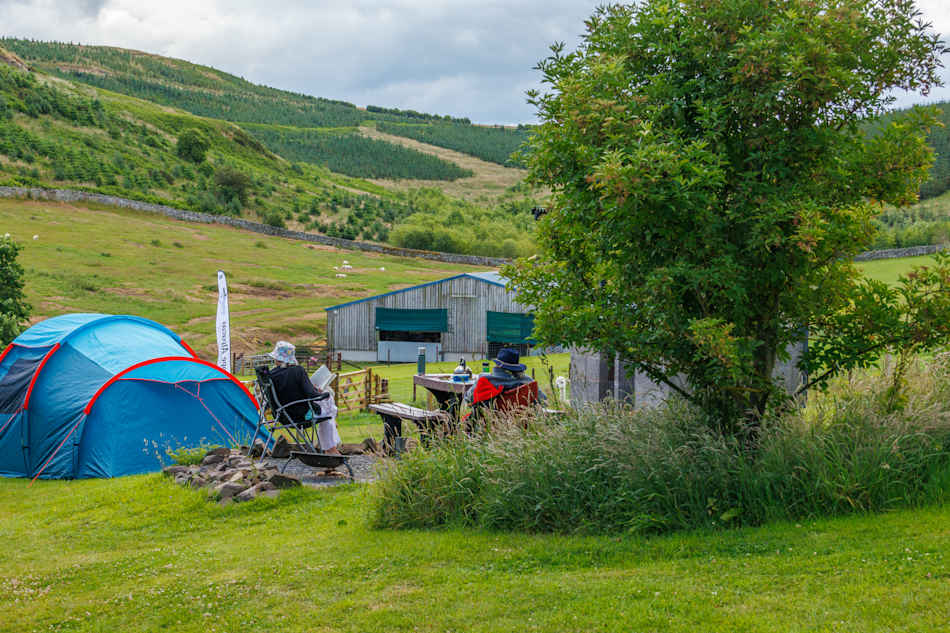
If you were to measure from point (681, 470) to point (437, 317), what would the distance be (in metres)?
32.9

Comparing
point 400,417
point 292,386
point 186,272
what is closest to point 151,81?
point 186,272

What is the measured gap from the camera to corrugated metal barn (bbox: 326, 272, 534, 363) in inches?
1501

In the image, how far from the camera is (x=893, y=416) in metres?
5.64

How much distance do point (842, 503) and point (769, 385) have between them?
0.97m

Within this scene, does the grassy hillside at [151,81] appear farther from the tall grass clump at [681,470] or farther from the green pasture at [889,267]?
the tall grass clump at [681,470]

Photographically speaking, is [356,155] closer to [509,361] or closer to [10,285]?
[10,285]

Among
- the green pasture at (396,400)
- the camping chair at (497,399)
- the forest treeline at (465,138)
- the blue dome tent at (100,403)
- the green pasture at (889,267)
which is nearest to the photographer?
the camping chair at (497,399)

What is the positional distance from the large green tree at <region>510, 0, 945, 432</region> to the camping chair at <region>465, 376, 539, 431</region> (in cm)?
196

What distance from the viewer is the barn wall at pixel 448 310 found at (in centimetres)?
3822

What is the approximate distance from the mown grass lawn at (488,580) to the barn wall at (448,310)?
31597 mm

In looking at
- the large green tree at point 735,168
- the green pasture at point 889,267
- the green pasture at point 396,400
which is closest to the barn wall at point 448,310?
the green pasture at point 396,400

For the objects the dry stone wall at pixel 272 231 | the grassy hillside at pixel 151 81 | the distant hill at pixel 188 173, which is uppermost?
the grassy hillside at pixel 151 81

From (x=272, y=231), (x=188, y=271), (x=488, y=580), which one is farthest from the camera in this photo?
(x=272, y=231)

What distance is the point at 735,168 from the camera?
577cm
